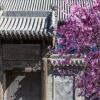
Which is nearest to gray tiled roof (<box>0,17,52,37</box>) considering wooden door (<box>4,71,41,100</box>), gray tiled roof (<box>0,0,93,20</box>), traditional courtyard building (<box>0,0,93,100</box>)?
traditional courtyard building (<box>0,0,93,100</box>)

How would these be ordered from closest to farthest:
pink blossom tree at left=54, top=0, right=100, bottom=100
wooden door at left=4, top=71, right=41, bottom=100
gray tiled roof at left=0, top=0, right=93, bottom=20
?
pink blossom tree at left=54, top=0, right=100, bottom=100, wooden door at left=4, top=71, right=41, bottom=100, gray tiled roof at left=0, top=0, right=93, bottom=20

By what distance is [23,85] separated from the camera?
18.8 metres

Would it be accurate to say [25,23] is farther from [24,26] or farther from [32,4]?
[32,4]

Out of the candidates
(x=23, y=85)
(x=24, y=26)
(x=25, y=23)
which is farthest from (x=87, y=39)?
(x=23, y=85)

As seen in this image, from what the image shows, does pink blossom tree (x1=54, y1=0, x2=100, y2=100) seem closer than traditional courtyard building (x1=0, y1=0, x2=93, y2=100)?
Yes

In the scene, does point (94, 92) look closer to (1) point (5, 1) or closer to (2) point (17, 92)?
(2) point (17, 92)

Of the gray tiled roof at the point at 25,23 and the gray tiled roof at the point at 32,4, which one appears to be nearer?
the gray tiled roof at the point at 25,23

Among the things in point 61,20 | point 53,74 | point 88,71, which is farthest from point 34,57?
point 61,20

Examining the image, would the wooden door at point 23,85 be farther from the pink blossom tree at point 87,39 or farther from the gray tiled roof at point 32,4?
the gray tiled roof at point 32,4

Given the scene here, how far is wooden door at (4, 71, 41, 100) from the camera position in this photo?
18.5 meters

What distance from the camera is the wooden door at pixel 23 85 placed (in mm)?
18516

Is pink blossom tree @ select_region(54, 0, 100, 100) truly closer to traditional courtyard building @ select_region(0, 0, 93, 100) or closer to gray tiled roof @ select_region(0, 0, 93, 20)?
traditional courtyard building @ select_region(0, 0, 93, 100)

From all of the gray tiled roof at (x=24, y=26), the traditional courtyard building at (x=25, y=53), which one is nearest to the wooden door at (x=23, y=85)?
the traditional courtyard building at (x=25, y=53)

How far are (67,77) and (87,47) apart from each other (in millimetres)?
8440
